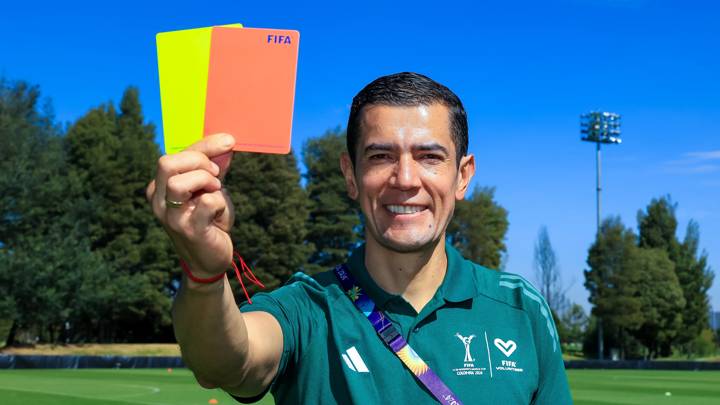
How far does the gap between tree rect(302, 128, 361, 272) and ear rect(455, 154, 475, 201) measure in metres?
56.9

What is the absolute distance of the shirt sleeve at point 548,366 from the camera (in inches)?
113

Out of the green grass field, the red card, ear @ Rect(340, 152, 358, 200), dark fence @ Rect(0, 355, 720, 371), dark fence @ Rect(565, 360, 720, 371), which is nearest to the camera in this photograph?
the red card

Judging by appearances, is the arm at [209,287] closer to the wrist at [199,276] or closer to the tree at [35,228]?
the wrist at [199,276]

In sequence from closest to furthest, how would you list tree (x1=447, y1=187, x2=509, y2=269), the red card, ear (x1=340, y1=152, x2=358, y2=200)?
the red card < ear (x1=340, y1=152, x2=358, y2=200) < tree (x1=447, y1=187, x2=509, y2=269)

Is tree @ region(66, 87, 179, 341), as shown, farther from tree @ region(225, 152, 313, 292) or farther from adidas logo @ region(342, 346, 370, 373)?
adidas logo @ region(342, 346, 370, 373)

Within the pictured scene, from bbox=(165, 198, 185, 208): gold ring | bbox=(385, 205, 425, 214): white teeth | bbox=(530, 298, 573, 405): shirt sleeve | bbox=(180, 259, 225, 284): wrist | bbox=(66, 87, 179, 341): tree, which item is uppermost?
bbox=(66, 87, 179, 341): tree

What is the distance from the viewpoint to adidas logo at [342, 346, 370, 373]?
270 cm

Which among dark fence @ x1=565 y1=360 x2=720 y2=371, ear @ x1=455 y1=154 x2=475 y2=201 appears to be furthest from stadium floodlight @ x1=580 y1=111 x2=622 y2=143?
ear @ x1=455 y1=154 x2=475 y2=201

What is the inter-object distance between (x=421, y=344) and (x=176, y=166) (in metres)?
1.12

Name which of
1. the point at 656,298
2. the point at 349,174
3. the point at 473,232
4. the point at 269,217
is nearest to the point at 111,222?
the point at 269,217

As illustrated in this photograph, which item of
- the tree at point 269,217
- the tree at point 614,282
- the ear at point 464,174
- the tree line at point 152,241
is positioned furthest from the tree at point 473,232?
the ear at point 464,174

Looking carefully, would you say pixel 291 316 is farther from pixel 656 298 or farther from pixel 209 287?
pixel 656 298

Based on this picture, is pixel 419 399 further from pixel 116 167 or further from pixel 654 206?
pixel 654 206

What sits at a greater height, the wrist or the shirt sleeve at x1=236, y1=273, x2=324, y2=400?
the wrist
